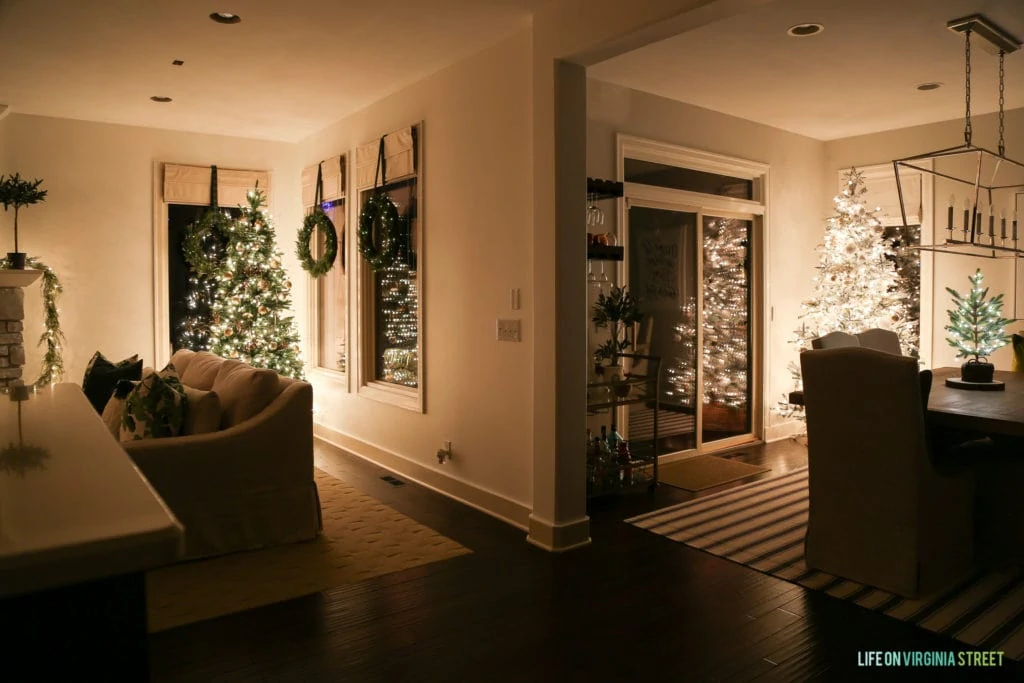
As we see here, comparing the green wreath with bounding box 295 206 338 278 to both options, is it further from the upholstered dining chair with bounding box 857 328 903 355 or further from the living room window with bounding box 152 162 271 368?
the upholstered dining chair with bounding box 857 328 903 355

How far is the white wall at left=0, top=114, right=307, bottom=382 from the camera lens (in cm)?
588

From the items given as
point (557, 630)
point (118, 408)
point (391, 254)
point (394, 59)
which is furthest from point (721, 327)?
point (118, 408)

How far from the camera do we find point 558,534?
3721 millimetres

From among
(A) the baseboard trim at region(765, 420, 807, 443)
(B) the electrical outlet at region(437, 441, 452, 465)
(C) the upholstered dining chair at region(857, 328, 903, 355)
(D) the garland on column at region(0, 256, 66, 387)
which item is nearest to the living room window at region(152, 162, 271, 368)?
(D) the garland on column at region(0, 256, 66, 387)

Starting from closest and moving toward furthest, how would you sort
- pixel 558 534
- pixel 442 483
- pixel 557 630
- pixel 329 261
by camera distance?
pixel 557 630 < pixel 558 534 < pixel 442 483 < pixel 329 261

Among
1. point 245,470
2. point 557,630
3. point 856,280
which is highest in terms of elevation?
point 856,280

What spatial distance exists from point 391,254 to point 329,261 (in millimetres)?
1302

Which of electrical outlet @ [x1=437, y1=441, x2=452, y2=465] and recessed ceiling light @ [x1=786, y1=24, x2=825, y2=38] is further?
electrical outlet @ [x1=437, y1=441, x2=452, y2=465]

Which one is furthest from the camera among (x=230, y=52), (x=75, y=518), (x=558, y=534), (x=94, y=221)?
(x=94, y=221)

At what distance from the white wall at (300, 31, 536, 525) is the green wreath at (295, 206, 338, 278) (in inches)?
47.6

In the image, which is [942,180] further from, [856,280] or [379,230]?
[379,230]

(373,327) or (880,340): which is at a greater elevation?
(373,327)

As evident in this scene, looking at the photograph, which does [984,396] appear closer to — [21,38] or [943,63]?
[943,63]

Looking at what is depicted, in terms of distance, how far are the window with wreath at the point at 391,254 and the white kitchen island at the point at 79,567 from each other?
3918 millimetres
